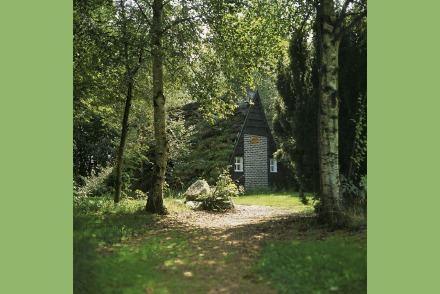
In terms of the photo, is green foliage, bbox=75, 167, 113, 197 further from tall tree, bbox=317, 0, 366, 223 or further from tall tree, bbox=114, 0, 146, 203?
tall tree, bbox=317, 0, 366, 223

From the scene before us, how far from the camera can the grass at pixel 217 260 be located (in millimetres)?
5551

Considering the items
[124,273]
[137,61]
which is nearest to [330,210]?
[124,273]

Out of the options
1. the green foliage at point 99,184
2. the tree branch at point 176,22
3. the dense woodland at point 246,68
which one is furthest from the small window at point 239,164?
the tree branch at point 176,22

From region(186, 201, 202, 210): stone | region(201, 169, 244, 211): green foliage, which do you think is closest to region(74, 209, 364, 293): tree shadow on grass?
region(186, 201, 202, 210): stone

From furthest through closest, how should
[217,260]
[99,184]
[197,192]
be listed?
1. [99,184]
2. [197,192]
3. [217,260]

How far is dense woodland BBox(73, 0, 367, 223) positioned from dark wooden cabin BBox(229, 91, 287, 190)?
1071 cm

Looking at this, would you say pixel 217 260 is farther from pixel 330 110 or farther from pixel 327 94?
pixel 327 94

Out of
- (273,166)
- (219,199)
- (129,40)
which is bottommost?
(219,199)

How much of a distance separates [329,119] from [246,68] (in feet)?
17.2

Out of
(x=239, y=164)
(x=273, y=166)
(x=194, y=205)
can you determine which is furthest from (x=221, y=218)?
(x=273, y=166)

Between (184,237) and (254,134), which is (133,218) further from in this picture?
(254,134)

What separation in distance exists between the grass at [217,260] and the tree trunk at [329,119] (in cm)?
67

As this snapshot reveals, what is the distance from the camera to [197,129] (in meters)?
26.3

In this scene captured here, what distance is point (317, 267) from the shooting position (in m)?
5.93
